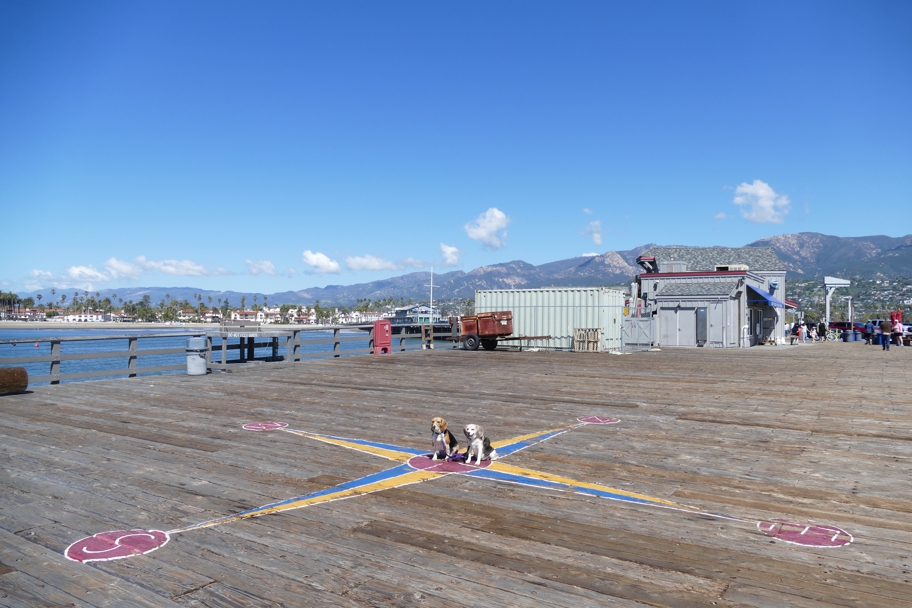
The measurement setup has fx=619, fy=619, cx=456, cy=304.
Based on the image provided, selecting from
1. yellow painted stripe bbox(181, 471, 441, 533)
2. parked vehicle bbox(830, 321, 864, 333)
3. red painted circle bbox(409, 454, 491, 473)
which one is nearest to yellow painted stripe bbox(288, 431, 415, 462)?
red painted circle bbox(409, 454, 491, 473)

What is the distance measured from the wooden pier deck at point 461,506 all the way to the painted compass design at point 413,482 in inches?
5.5

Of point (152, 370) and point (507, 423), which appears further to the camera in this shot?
point (152, 370)

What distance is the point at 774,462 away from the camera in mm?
8227

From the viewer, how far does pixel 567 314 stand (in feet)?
106

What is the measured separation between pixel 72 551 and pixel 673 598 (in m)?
4.78

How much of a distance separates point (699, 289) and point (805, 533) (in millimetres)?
36621

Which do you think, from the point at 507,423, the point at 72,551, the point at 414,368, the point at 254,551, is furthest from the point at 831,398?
the point at 72,551

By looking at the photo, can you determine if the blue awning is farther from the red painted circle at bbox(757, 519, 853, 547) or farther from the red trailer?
the red painted circle at bbox(757, 519, 853, 547)

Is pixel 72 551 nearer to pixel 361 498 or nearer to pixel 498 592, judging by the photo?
pixel 361 498

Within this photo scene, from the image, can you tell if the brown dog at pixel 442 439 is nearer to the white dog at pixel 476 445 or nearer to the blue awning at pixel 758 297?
the white dog at pixel 476 445

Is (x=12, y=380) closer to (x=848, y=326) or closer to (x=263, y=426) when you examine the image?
(x=263, y=426)

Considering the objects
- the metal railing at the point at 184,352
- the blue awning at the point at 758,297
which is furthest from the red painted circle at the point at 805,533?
the blue awning at the point at 758,297

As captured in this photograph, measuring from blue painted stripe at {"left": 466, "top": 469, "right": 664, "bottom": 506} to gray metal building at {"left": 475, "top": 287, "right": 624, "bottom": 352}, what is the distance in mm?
23705

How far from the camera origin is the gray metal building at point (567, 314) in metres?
31.4
